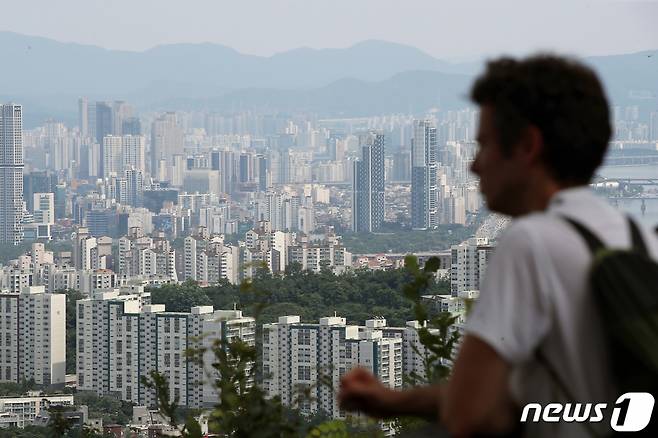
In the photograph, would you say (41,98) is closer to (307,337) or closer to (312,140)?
(312,140)

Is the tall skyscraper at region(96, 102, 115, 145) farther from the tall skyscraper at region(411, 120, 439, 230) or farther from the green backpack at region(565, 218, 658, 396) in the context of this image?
the green backpack at region(565, 218, 658, 396)

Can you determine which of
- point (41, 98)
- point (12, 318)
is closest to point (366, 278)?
point (12, 318)

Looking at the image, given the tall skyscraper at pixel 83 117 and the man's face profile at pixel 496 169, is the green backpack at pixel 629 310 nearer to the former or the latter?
the man's face profile at pixel 496 169

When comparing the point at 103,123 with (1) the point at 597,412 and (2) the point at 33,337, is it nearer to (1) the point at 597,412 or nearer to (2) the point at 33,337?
(2) the point at 33,337

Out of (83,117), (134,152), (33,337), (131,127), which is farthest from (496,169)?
(83,117)

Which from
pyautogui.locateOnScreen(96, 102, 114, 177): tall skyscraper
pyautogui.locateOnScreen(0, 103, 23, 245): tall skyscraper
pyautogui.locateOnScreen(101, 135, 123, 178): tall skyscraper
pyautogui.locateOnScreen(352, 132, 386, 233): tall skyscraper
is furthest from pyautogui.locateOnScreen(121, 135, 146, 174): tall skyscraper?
pyautogui.locateOnScreen(352, 132, 386, 233): tall skyscraper
